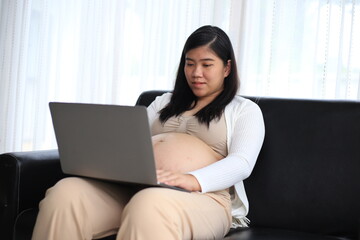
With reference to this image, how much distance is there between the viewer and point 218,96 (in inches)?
76.2

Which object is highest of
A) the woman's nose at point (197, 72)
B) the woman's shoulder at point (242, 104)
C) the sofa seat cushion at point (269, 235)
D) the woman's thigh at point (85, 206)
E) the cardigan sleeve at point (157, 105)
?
the woman's nose at point (197, 72)

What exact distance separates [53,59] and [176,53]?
0.97 m

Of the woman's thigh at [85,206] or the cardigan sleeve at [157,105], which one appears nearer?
the woman's thigh at [85,206]

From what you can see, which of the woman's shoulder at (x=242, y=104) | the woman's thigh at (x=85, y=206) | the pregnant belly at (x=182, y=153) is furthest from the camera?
the woman's shoulder at (x=242, y=104)

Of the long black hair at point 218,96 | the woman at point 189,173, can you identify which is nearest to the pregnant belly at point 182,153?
the woman at point 189,173

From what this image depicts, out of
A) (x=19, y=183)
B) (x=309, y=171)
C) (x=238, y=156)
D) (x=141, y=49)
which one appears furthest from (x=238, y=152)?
(x=141, y=49)

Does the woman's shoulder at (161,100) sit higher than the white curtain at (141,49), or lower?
lower

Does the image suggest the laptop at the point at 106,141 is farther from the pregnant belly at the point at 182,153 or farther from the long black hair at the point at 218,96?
the long black hair at the point at 218,96

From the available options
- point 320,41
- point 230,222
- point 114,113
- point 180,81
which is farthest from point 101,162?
point 320,41

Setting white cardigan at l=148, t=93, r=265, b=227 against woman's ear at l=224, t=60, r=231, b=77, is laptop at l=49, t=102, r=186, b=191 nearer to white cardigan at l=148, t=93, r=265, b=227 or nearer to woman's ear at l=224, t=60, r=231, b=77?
white cardigan at l=148, t=93, r=265, b=227

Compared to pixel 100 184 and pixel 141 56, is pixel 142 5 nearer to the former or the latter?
pixel 141 56

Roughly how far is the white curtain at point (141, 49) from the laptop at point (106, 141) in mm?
1256

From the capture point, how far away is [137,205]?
54.4 inches

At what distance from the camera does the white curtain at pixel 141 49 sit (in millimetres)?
2383
